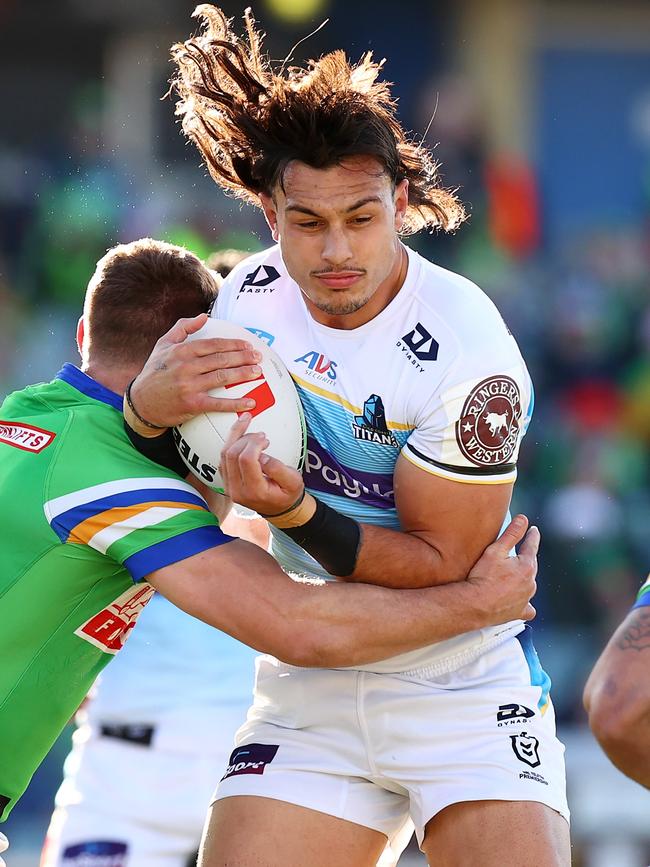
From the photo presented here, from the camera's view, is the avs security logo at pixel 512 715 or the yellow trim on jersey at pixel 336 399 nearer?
the yellow trim on jersey at pixel 336 399

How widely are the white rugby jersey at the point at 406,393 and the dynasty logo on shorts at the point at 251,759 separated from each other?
1.30ft

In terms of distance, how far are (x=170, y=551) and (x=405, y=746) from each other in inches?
36.7

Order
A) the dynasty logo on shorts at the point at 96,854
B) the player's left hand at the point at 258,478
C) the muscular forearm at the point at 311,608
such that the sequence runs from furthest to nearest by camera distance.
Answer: the dynasty logo on shorts at the point at 96,854
the muscular forearm at the point at 311,608
the player's left hand at the point at 258,478

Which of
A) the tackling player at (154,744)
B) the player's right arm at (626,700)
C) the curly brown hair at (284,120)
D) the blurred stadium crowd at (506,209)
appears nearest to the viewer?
the player's right arm at (626,700)

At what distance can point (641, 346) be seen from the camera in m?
11.9

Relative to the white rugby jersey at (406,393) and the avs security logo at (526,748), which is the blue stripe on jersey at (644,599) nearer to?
the white rugby jersey at (406,393)

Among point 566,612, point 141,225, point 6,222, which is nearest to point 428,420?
point 566,612

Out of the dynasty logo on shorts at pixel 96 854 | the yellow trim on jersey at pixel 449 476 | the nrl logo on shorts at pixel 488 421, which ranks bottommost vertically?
the dynasty logo on shorts at pixel 96 854

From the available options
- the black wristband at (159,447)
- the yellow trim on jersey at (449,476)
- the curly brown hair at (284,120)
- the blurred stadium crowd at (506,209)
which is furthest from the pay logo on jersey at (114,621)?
the blurred stadium crowd at (506,209)

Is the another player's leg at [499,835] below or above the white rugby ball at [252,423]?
below

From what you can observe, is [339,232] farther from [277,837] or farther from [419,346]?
[277,837]

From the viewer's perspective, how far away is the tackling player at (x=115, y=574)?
12.6ft

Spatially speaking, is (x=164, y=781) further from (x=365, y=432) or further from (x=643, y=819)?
(x=643, y=819)

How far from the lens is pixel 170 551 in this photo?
3832mm
